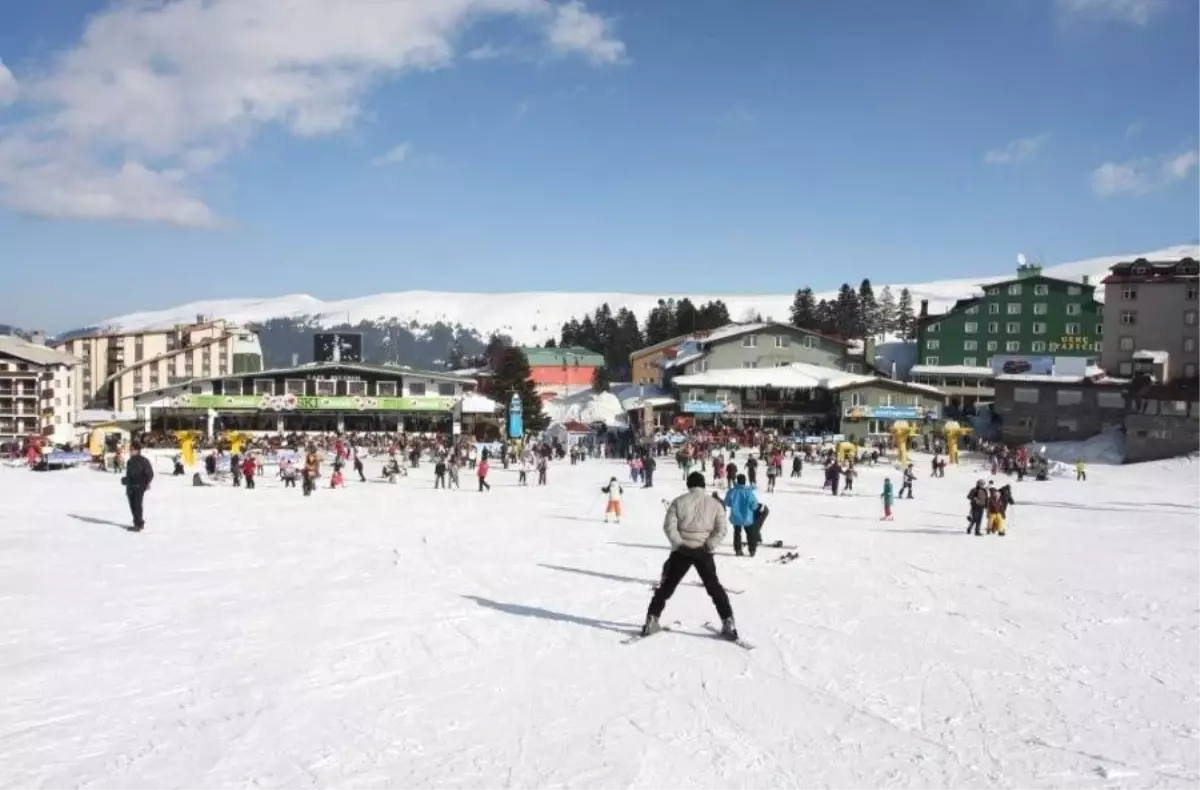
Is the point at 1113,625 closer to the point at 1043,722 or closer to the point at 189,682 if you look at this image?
the point at 1043,722

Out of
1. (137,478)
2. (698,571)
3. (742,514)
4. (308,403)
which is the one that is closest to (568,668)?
(698,571)

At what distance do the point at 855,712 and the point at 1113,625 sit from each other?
4472mm

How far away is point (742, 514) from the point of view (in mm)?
13008

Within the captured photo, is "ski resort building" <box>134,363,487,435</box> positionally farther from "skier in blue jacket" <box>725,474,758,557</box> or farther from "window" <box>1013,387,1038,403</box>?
"skier in blue jacket" <box>725,474,758,557</box>

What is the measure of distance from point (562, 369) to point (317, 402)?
48.6 m

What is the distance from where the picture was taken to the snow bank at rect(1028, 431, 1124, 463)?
44.6 metres

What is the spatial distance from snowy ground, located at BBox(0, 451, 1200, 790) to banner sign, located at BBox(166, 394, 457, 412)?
4363cm

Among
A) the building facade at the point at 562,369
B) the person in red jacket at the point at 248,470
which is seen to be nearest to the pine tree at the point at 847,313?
the building facade at the point at 562,369

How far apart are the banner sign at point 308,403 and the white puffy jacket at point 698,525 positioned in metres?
52.2

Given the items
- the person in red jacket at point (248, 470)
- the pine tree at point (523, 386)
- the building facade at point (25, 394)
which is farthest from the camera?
the pine tree at point (523, 386)

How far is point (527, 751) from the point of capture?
5188 millimetres

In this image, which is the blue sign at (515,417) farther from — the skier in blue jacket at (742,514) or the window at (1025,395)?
the window at (1025,395)

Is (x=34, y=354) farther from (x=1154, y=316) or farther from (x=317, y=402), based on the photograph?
(x=1154, y=316)

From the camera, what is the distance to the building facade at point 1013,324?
69.7 metres
